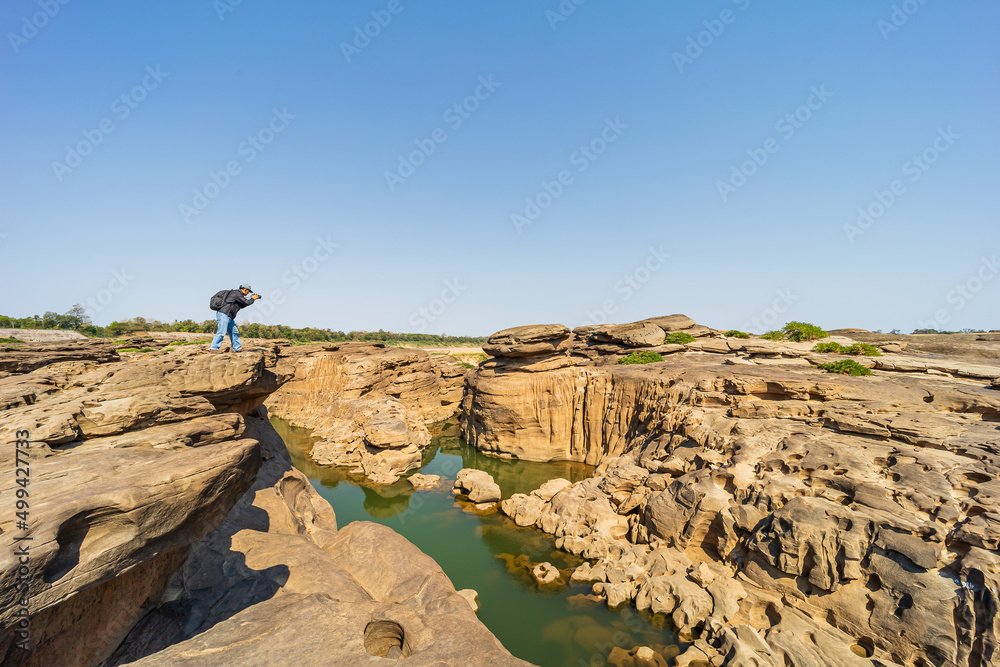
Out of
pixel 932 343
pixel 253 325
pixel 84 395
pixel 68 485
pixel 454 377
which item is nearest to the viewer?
pixel 68 485

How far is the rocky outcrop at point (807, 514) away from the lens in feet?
26.6

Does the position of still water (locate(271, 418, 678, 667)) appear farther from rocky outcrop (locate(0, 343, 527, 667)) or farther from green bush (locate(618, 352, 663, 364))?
green bush (locate(618, 352, 663, 364))

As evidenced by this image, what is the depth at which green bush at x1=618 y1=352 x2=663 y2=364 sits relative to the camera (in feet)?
78.8

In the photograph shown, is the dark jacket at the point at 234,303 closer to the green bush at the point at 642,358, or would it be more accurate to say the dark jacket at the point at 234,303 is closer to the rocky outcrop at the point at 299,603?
the rocky outcrop at the point at 299,603

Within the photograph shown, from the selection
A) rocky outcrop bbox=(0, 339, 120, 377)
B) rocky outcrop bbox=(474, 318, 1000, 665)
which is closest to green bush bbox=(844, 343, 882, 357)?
rocky outcrop bbox=(474, 318, 1000, 665)

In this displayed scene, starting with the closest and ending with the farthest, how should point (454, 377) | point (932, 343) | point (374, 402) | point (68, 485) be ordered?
point (68, 485) < point (932, 343) < point (374, 402) < point (454, 377)

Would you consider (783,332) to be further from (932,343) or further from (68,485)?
(68,485)

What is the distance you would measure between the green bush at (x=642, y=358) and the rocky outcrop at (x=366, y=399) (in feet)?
43.5

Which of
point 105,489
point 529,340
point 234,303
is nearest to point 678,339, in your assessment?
point 529,340

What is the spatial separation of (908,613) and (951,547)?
1689 mm

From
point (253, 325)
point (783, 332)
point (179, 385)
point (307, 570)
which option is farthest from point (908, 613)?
point (253, 325)

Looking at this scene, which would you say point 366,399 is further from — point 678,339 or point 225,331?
point 678,339

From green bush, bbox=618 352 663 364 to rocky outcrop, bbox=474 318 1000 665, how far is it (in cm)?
469

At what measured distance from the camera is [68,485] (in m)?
4.91
